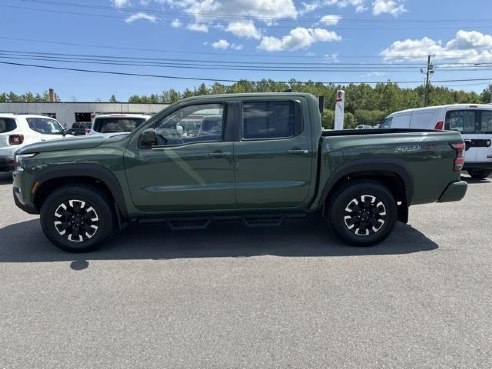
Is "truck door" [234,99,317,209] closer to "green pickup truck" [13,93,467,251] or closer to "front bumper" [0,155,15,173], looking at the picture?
"green pickup truck" [13,93,467,251]

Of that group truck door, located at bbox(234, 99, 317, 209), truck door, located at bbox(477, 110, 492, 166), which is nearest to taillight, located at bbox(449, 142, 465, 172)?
truck door, located at bbox(234, 99, 317, 209)

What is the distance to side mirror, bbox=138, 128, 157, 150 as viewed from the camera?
4.62m

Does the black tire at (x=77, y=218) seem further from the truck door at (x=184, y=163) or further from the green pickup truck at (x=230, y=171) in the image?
the truck door at (x=184, y=163)

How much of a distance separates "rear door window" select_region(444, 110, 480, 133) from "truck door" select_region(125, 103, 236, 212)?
697 centimetres

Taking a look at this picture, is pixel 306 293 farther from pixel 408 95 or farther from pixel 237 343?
pixel 408 95

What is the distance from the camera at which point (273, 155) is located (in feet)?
15.5

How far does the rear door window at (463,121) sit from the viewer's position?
948 centimetres

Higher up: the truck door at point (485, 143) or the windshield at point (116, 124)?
the windshield at point (116, 124)

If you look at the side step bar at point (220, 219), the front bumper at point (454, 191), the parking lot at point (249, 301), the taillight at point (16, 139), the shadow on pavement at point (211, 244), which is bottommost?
the parking lot at point (249, 301)

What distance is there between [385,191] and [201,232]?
256 cm

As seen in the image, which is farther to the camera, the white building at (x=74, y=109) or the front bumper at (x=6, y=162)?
the white building at (x=74, y=109)

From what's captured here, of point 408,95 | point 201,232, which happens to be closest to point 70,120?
point 201,232

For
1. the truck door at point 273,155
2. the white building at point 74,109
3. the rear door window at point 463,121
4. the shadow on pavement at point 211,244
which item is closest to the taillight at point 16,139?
the shadow on pavement at point 211,244

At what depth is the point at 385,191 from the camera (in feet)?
16.0
